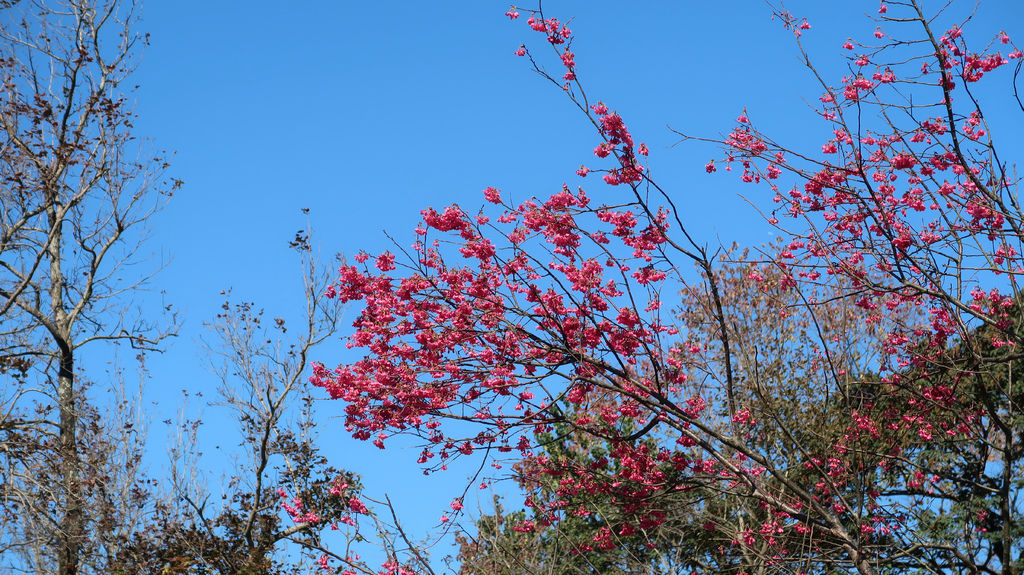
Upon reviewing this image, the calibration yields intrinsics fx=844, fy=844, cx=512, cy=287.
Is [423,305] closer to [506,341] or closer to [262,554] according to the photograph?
[506,341]

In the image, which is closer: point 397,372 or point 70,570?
point 397,372

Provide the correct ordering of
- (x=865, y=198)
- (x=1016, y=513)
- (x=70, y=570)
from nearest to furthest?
(x=865, y=198) < (x=70, y=570) < (x=1016, y=513)

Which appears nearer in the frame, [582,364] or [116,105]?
[582,364]

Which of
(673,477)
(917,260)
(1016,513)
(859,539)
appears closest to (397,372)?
(673,477)

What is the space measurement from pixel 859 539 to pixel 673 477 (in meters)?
1.43

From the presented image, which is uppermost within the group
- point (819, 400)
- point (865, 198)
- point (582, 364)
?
point (819, 400)

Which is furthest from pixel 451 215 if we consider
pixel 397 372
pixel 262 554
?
pixel 262 554

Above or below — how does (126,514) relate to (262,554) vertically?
above

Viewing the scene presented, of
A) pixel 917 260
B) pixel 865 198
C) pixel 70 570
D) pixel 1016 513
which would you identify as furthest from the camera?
pixel 1016 513

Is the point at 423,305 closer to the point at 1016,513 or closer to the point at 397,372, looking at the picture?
the point at 397,372

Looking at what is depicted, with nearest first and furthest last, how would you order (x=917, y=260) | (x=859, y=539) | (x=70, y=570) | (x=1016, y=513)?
1. (x=859, y=539)
2. (x=917, y=260)
3. (x=70, y=570)
4. (x=1016, y=513)

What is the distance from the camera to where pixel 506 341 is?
6.43 metres

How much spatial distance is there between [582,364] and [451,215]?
1.57 m

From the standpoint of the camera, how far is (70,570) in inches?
450
